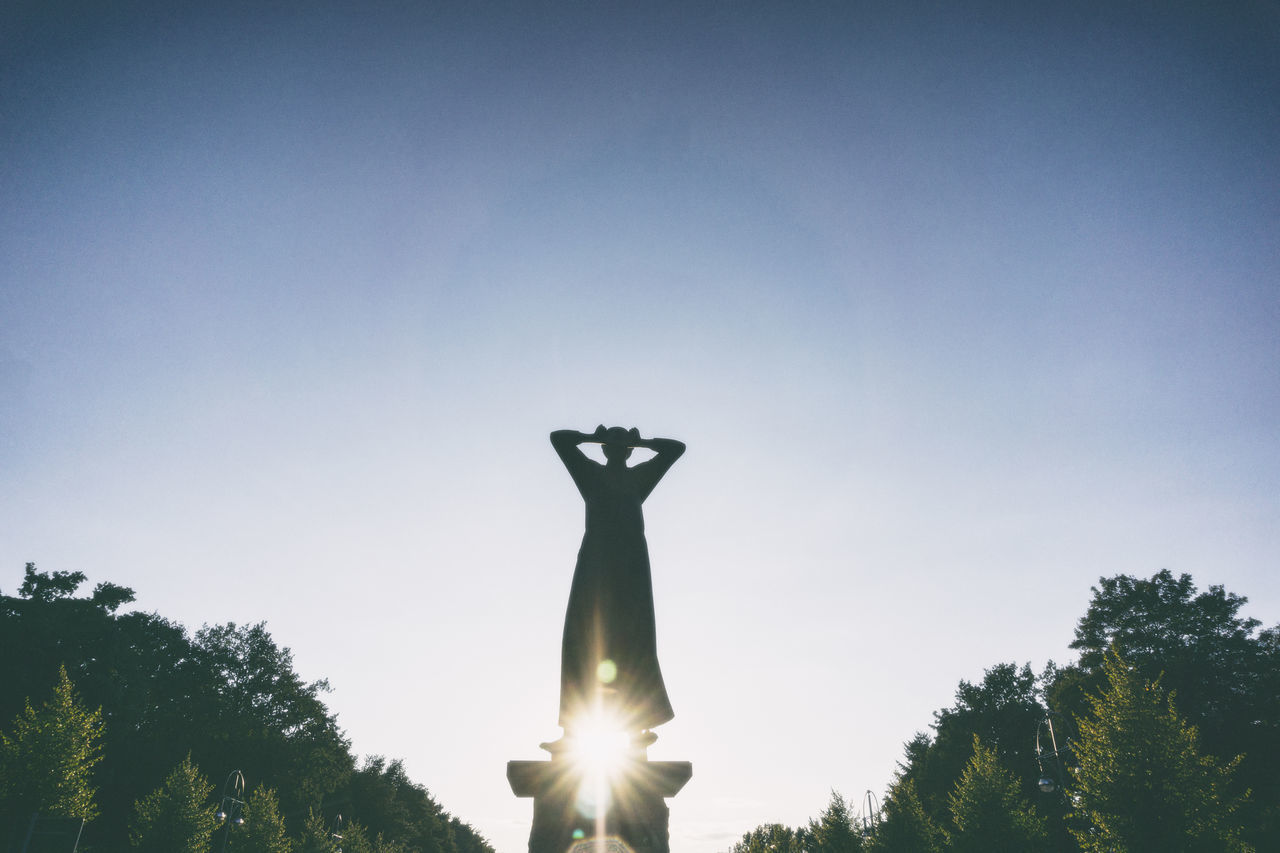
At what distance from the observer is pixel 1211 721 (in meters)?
33.5

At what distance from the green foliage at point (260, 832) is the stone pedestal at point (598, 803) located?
3970 centimetres

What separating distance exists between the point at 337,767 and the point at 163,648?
52.5 ft

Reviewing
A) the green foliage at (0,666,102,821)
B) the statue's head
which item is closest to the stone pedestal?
the statue's head

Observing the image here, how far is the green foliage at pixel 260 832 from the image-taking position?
33.3 m

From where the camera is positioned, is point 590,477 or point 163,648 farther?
point 163,648

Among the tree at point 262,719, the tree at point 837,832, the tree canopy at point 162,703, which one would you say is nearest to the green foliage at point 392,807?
the tree canopy at point 162,703

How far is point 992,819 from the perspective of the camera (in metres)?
24.1

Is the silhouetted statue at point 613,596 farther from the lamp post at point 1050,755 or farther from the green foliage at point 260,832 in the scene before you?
the green foliage at point 260,832

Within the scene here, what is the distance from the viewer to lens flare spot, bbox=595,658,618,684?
464cm

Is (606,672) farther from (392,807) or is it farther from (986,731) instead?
(392,807)

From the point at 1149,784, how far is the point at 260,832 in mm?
39633

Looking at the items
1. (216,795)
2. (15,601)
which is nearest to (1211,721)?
(216,795)

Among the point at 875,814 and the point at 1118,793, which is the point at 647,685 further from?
the point at 875,814

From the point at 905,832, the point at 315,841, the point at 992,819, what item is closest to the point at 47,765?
the point at 315,841
